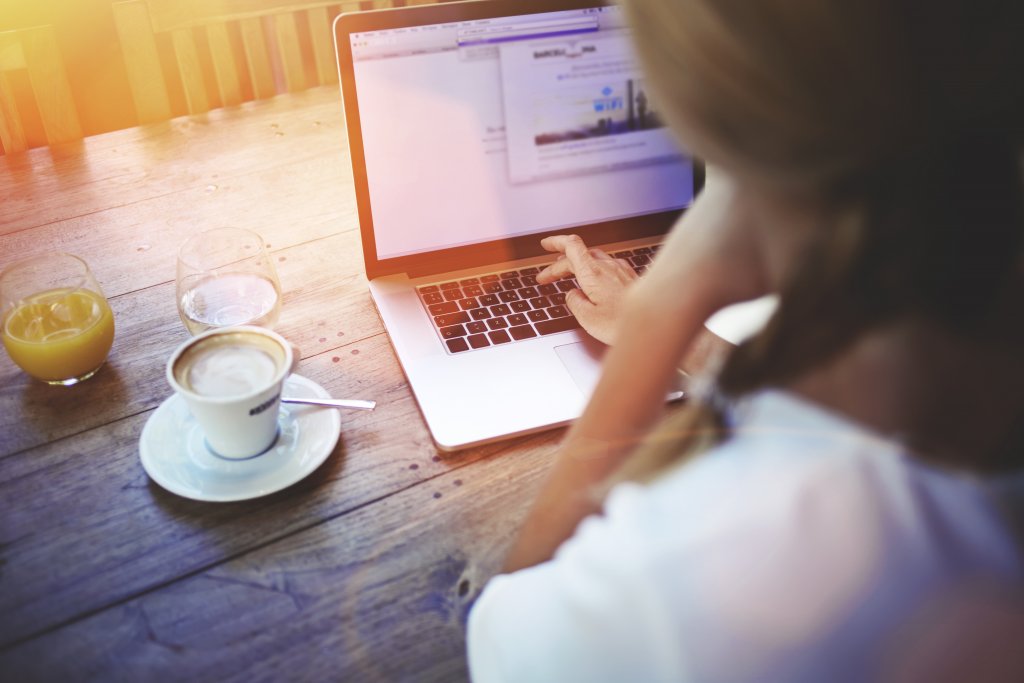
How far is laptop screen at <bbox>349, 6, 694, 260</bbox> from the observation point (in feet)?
3.06

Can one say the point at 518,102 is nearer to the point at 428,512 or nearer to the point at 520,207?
the point at 520,207

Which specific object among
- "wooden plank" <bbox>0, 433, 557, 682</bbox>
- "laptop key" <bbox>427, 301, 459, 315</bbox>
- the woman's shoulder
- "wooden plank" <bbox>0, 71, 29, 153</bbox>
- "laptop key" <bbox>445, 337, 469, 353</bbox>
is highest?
the woman's shoulder

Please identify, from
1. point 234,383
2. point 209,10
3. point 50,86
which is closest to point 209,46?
point 209,10

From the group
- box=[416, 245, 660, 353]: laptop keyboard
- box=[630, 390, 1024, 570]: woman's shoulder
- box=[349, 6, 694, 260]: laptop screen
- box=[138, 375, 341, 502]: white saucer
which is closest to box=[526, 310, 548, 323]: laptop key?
box=[416, 245, 660, 353]: laptop keyboard

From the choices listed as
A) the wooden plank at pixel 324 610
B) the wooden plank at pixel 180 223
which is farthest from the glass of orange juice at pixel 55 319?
the wooden plank at pixel 324 610

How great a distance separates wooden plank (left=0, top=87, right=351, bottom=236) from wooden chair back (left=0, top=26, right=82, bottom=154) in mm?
115

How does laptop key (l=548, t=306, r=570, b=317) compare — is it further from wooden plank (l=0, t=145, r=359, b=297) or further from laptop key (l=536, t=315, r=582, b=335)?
wooden plank (l=0, t=145, r=359, b=297)

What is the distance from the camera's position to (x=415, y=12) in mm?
902

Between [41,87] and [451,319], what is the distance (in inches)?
41.9

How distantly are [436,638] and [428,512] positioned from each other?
0.13 meters

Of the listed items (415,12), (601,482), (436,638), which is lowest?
(436,638)

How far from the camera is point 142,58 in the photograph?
1.59 meters

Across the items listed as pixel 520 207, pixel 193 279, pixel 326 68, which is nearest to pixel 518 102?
pixel 520 207

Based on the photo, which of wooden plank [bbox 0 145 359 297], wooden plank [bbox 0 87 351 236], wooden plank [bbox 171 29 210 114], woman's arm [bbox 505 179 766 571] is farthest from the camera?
wooden plank [bbox 171 29 210 114]
